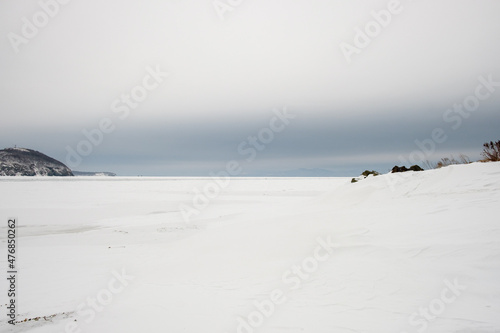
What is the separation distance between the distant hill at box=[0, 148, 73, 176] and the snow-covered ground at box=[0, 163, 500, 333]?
5413 inches

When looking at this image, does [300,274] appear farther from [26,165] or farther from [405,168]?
[26,165]

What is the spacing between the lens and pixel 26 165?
123938 mm

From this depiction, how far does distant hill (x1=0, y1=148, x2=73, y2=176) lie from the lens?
116m

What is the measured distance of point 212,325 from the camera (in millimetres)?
4145

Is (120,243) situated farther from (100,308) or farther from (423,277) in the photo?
(423,277)

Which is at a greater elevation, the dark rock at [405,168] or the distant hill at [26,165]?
the distant hill at [26,165]

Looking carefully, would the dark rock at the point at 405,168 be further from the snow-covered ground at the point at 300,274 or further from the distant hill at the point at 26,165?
the distant hill at the point at 26,165

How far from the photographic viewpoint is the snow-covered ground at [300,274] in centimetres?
410

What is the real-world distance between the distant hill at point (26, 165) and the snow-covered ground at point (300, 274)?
451ft

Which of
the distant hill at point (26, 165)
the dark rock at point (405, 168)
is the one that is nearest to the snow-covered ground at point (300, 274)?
the dark rock at point (405, 168)

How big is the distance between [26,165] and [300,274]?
154 metres

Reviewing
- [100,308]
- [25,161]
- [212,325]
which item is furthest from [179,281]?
[25,161]

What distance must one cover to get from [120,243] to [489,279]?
1070 cm

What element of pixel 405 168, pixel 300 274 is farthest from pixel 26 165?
pixel 300 274
